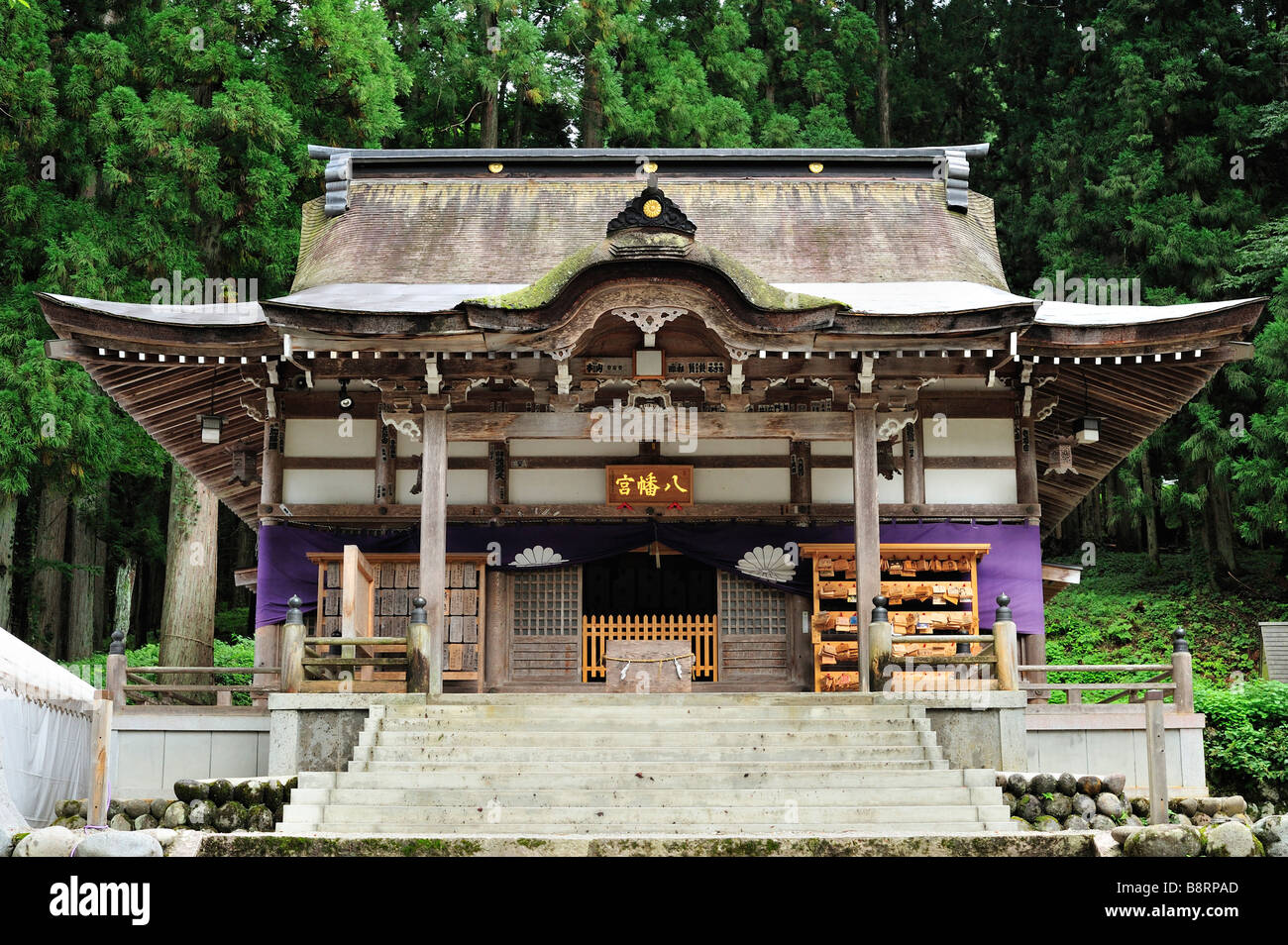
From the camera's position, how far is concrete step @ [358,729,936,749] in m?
10.7

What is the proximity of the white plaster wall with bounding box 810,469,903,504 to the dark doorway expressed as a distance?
474 cm

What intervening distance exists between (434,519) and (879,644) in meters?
4.48

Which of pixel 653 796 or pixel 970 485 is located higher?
pixel 970 485

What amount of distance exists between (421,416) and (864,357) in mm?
4547

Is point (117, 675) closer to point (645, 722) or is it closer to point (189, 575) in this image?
point (645, 722)

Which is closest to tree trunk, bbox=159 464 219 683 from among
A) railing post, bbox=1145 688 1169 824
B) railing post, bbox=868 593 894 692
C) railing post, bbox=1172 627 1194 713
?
railing post, bbox=868 593 894 692

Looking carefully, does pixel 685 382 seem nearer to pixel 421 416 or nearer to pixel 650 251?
pixel 650 251

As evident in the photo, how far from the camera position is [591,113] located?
28.3 m

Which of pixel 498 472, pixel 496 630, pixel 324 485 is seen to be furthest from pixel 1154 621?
pixel 324 485

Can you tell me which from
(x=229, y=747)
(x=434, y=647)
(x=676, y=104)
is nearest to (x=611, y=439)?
(x=434, y=647)

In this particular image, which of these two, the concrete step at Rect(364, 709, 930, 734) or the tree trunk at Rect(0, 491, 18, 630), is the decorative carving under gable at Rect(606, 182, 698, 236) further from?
the tree trunk at Rect(0, 491, 18, 630)

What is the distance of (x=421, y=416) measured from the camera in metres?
13.4

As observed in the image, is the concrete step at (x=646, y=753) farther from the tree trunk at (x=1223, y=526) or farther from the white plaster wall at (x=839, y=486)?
the tree trunk at (x=1223, y=526)

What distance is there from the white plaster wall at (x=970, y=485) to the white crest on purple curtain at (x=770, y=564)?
178 cm
